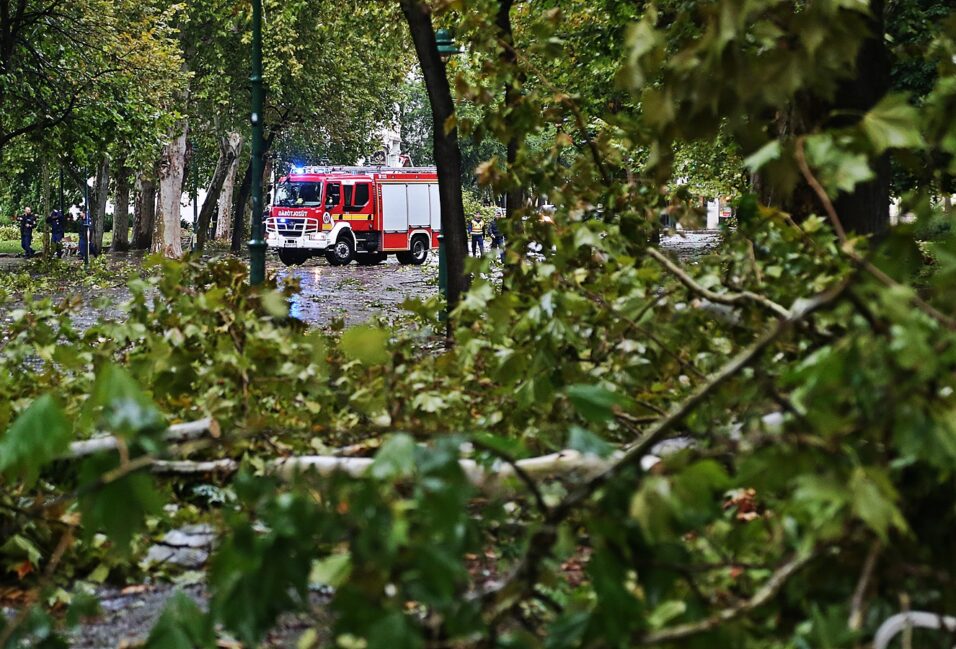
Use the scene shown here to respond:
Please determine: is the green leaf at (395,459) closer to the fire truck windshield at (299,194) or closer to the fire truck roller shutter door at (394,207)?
the fire truck windshield at (299,194)

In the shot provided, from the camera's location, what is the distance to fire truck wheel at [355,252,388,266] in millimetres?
43094

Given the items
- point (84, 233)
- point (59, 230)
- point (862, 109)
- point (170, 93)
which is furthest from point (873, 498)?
point (59, 230)

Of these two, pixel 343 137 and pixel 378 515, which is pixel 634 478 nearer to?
pixel 378 515

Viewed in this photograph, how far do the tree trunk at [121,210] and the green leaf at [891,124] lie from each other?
4274cm

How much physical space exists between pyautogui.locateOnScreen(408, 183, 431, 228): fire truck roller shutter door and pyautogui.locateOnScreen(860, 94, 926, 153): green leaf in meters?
40.8

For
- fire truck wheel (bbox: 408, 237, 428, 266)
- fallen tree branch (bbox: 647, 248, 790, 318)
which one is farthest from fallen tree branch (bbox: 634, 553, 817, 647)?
fire truck wheel (bbox: 408, 237, 428, 266)

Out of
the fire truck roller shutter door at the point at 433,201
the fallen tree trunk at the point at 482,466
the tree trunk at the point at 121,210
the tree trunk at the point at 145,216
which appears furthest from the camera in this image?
the tree trunk at the point at 145,216

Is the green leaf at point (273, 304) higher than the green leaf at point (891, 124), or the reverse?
the green leaf at point (891, 124)

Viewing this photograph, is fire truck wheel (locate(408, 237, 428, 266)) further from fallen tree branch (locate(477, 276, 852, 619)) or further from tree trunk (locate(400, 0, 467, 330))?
fallen tree branch (locate(477, 276, 852, 619))

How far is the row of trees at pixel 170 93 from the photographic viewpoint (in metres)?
25.6

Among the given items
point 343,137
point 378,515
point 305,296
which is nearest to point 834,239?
point 378,515

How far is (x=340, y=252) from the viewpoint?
41688mm

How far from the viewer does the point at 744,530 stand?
116 inches

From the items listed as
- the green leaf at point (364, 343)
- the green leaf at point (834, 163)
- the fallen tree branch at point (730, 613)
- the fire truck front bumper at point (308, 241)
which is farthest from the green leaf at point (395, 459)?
the fire truck front bumper at point (308, 241)
